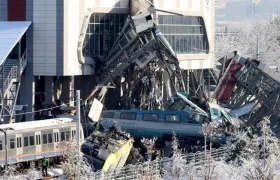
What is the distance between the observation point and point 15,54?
152ft

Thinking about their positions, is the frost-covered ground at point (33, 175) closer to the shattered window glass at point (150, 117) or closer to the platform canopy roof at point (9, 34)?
the shattered window glass at point (150, 117)

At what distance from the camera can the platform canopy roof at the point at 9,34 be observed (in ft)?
141

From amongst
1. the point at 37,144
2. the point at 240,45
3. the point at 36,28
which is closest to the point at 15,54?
the point at 36,28

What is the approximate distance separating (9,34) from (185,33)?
13826 mm

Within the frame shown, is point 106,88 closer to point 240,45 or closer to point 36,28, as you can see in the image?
point 36,28

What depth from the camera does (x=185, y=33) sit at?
54.3 metres

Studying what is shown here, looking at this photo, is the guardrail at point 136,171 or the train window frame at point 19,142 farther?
the train window frame at point 19,142

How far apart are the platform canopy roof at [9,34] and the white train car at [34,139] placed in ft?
24.2

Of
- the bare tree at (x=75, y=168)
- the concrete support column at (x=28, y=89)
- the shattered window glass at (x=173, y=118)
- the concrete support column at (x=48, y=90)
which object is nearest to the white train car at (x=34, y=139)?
the shattered window glass at (x=173, y=118)

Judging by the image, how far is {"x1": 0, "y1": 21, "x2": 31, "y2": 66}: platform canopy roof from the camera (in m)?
42.9

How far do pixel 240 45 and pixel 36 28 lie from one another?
73378 mm

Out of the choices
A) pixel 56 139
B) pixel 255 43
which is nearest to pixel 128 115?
pixel 56 139

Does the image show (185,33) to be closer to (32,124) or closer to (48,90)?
(48,90)

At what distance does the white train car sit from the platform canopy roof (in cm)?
737
